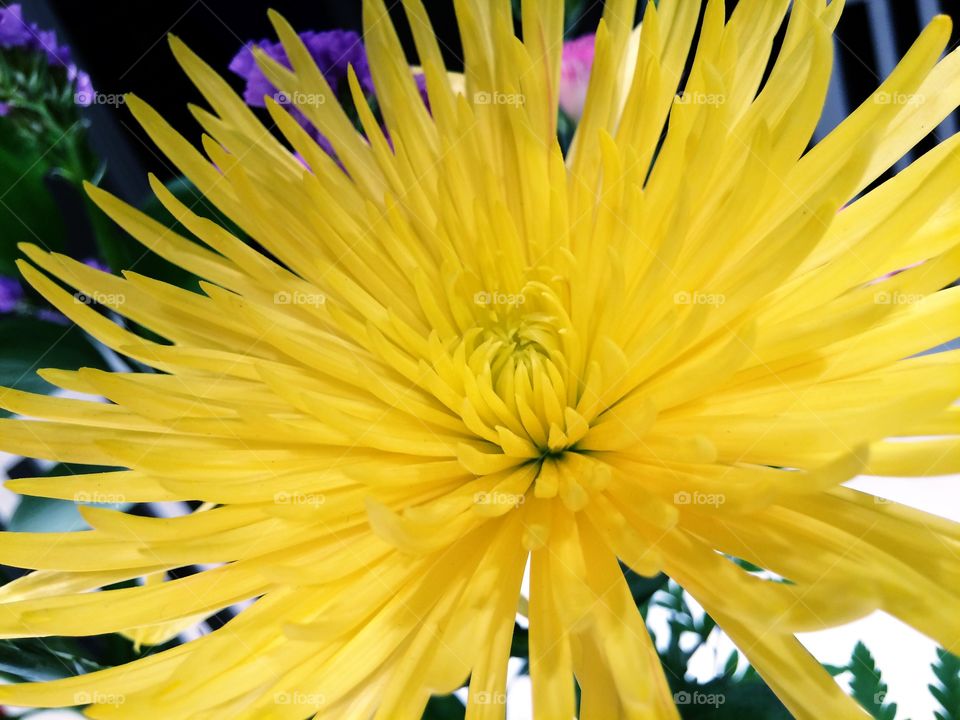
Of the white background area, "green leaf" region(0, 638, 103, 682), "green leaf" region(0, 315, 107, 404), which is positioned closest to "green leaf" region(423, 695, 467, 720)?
the white background area

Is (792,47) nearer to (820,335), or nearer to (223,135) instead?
(820,335)

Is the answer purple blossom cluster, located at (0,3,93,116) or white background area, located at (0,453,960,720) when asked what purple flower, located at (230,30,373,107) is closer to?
purple blossom cluster, located at (0,3,93,116)

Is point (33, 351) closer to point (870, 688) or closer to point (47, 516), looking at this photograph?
point (47, 516)

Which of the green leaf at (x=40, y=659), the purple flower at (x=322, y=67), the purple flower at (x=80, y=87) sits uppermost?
the purple flower at (x=322, y=67)

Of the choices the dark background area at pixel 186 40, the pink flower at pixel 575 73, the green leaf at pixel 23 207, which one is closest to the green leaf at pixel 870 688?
the pink flower at pixel 575 73

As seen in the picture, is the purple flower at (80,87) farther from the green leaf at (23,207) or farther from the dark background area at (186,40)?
the dark background area at (186,40)

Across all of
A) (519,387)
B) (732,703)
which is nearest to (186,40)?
(519,387)
